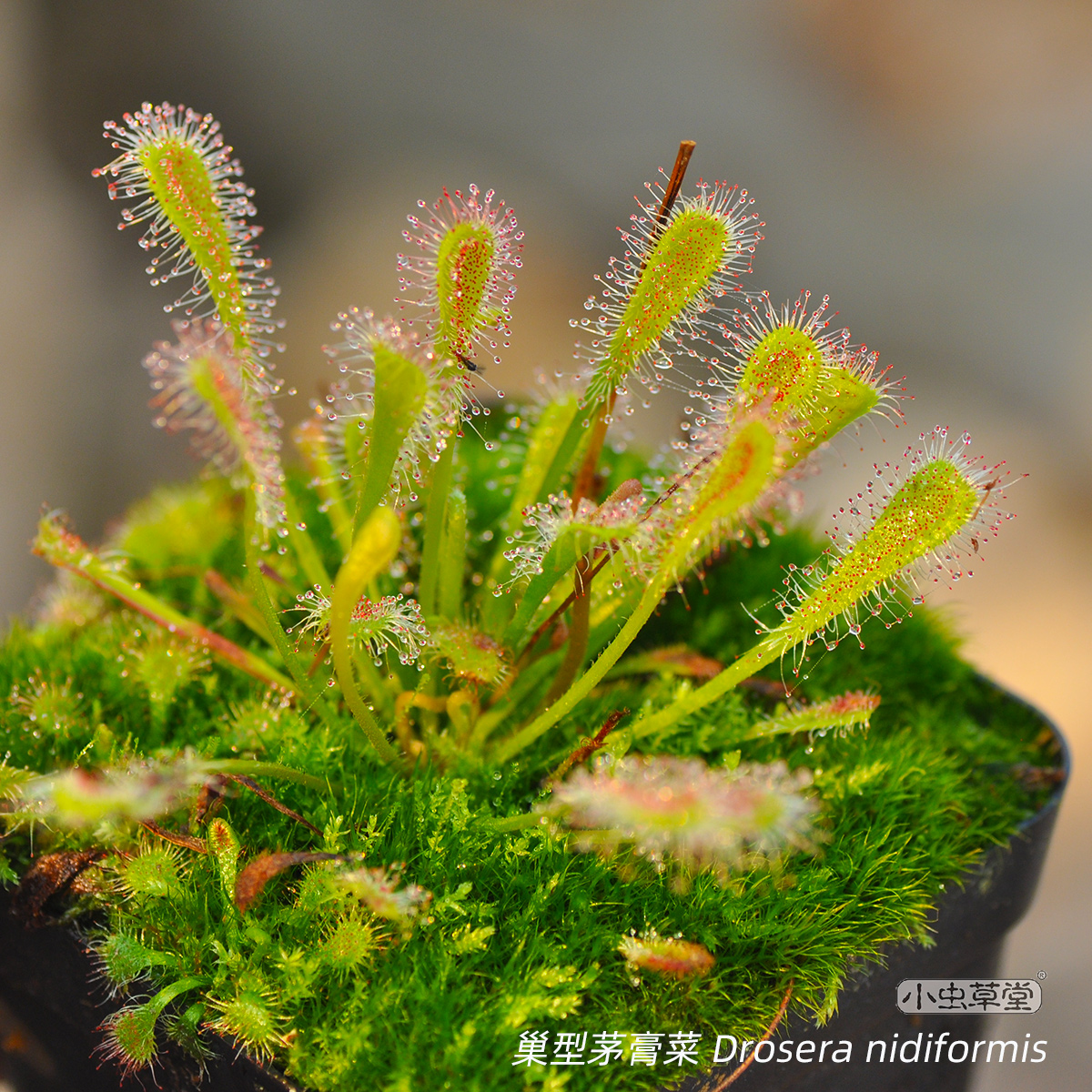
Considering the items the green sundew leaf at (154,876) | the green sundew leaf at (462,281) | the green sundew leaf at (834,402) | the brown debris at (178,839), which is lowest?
the green sundew leaf at (154,876)

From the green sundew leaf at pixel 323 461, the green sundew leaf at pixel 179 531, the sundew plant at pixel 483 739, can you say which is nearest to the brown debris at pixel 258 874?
the sundew plant at pixel 483 739

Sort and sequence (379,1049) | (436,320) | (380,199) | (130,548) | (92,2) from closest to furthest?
(379,1049) → (436,320) → (130,548) → (92,2) → (380,199)

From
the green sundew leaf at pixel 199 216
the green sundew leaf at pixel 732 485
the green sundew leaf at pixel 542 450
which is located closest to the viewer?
the green sundew leaf at pixel 732 485

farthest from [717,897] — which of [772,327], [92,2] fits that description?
[92,2]

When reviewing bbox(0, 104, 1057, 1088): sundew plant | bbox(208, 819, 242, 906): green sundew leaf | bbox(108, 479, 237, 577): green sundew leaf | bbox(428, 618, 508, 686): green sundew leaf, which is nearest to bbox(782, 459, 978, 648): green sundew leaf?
bbox(0, 104, 1057, 1088): sundew plant

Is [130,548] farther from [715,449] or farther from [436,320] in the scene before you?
[715,449]

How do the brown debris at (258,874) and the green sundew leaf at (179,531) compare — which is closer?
the brown debris at (258,874)

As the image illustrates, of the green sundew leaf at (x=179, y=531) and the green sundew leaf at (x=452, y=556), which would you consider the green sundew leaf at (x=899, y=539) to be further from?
the green sundew leaf at (x=179, y=531)

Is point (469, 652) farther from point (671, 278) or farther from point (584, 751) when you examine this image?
point (671, 278)
